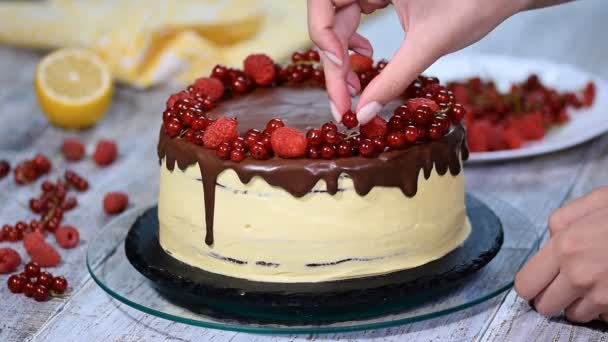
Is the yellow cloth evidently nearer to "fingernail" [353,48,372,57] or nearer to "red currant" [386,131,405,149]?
"fingernail" [353,48,372,57]

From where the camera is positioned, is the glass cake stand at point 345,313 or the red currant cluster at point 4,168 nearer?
the glass cake stand at point 345,313

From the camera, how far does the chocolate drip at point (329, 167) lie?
1587 mm

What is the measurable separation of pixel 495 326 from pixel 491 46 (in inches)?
82.6

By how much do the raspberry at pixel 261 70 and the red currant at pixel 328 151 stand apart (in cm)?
43

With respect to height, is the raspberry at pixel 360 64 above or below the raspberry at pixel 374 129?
below

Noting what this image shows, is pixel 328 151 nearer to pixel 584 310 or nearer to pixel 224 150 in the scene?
pixel 224 150

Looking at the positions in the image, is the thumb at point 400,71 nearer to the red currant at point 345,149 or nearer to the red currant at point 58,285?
the red currant at point 345,149

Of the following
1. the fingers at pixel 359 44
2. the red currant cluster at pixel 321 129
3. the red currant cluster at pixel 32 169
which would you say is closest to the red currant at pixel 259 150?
the red currant cluster at pixel 321 129

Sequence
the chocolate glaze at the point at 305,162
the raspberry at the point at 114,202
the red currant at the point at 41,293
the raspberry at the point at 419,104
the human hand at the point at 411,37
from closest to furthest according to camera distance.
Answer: the human hand at the point at 411,37 < the chocolate glaze at the point at 305,162 < the raspberry at the point at 419,104 < the red currant at the point at 41,293 < the raspberry at the point at 114,202

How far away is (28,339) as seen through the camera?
171 centimetres

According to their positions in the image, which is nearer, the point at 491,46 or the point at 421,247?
the point at 421,247

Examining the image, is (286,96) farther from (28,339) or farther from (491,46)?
(491,46)

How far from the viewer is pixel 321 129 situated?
5.24ft

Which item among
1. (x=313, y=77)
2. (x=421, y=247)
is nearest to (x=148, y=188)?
(x=313, y=77)
